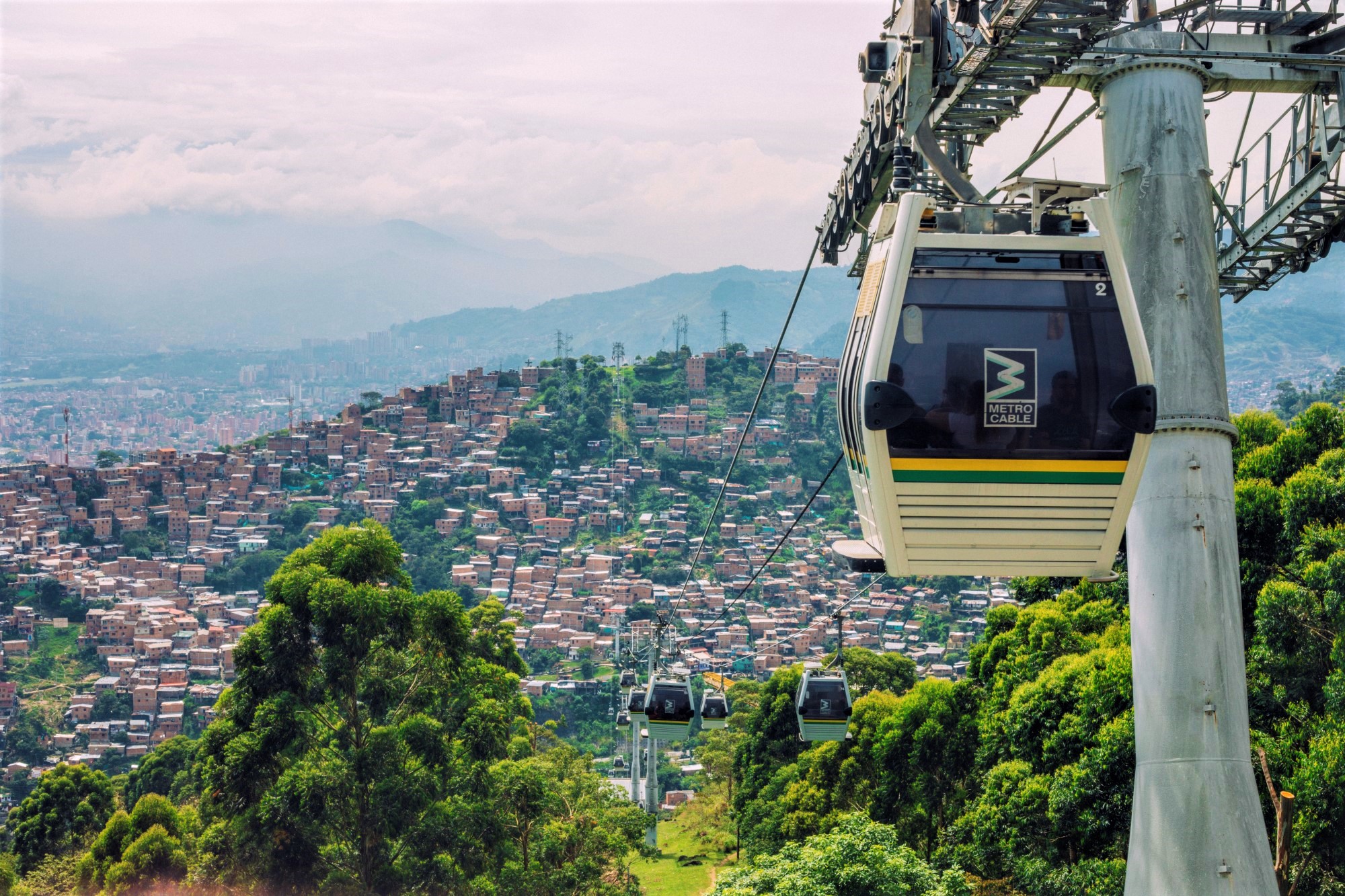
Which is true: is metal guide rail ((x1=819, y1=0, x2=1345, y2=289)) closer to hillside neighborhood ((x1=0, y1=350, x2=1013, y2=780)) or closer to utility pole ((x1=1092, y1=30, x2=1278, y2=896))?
utility pole ((x1=1092, y1=30, x2=1278, y2=896))

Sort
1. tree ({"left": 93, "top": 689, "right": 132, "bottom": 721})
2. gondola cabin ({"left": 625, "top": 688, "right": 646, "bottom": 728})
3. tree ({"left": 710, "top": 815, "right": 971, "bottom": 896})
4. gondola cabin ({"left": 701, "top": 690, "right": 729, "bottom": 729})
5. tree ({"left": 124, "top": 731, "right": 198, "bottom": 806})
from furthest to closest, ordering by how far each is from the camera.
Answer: tree ({"left": 93, "top": 689, "right": 132, "bottom": 721}) → tree ({"left": 124, "top": 731, "right": 198, "bottom": 806}) → gondola cabin ({"left": 701, "top": 690, "right": 729, "bottom": 729}) → gondola cabin ({"left": 625, "top": 688, "right": 646, "bottom": 728}) → tree ({"left": 710, "top": 815, "right": 971, "bottom": 896})

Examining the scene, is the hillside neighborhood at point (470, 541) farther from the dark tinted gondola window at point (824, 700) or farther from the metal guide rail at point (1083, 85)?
the metal guide rail at point (1083, 85)

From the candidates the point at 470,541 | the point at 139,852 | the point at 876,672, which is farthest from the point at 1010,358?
the point at 470,541

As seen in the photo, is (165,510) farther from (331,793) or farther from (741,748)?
(331,793)

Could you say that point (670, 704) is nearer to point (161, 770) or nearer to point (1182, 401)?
point (1182, 401)

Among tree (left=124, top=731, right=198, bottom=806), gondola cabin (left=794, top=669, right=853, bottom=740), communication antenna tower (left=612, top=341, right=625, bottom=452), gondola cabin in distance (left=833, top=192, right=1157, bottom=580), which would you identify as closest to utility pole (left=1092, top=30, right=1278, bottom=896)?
gondola cabin in distance (left=833, top=192, right=1157, bottom=580)

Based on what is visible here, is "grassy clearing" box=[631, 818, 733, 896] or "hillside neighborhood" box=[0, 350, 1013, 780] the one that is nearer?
"grassy clearing" box=[631, 818, 733, 896]

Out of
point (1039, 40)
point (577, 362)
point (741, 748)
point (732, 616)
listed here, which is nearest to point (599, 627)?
point (732, 616)

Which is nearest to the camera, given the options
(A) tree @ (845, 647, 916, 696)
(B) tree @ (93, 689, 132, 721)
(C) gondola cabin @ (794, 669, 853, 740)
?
(C) gondola cabin @ (794, 669, 853, 740)

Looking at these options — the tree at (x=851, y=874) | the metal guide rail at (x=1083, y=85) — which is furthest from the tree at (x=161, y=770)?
the metal guide rail at (x=1083, y=85)
